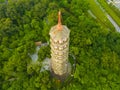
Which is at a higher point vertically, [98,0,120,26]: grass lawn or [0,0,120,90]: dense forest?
[98,0,120,26]: grass lawn

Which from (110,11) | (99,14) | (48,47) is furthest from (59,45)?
(110,11)

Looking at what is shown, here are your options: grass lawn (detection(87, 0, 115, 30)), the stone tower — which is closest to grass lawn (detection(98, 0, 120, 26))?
grass lawn (detection(87, 0, 115, 30))

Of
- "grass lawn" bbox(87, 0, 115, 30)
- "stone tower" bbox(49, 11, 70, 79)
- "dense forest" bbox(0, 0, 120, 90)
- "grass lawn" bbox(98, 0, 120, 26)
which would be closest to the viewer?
"stone tower" bbox(49, 11, 70, 79)

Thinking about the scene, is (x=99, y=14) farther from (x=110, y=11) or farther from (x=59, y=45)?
(x=59, y=45)

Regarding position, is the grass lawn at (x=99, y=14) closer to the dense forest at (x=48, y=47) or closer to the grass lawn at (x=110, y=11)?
the grass lawn at (x=110, y=11)

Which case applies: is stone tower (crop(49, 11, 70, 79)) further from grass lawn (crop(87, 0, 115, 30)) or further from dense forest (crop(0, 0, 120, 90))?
grass lawn (crop(87, 0, 115, 30))

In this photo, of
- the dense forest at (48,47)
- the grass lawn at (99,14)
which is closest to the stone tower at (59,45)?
the dense forest at (48,47)
